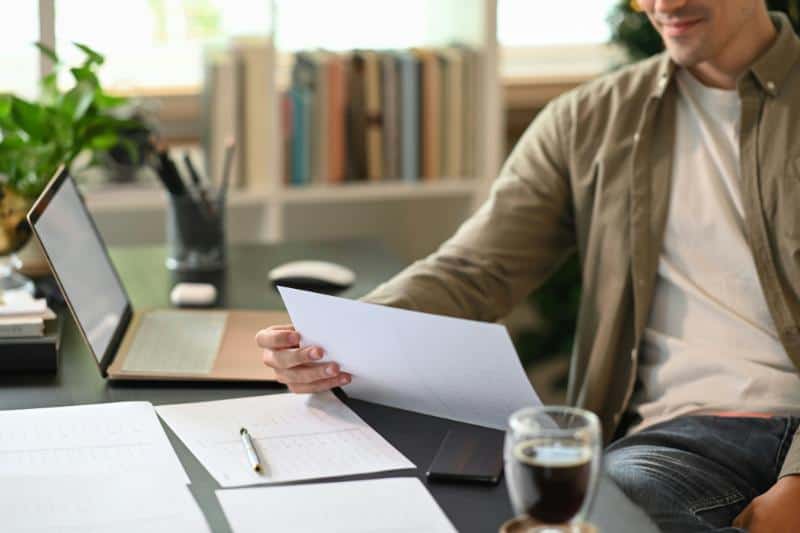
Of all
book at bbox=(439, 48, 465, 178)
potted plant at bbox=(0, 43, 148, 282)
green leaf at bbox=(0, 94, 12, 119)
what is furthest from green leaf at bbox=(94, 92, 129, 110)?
book at bbox=(439, 48, 465, 178)

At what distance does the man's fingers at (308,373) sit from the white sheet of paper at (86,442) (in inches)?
6.1

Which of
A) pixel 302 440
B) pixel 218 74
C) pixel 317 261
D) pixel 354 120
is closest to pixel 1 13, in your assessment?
pixel 218 74

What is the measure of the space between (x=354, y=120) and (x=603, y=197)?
3.79 feet

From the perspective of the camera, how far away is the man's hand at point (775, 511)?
1.42 metres

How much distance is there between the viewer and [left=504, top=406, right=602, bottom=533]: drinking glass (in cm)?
94

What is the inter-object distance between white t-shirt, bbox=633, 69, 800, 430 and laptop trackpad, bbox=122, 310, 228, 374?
1.97ft

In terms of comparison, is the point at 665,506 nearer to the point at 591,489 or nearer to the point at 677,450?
the point at 677,450

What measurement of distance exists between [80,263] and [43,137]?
0.41 metres

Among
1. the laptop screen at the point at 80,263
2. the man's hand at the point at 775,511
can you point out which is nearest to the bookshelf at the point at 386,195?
the laptop screen at the point at 80,263

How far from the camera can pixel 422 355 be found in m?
1.35

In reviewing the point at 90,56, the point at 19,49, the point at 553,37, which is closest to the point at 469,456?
the point at 90,56

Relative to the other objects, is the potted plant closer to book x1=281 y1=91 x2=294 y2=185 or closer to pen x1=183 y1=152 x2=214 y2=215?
pen x1=183 y1=152 x2=214 y2=215

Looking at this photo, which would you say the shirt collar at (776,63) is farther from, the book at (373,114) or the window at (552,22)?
the window at (552,22)

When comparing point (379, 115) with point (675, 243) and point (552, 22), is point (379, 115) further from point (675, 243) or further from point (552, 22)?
point (675, 243)
